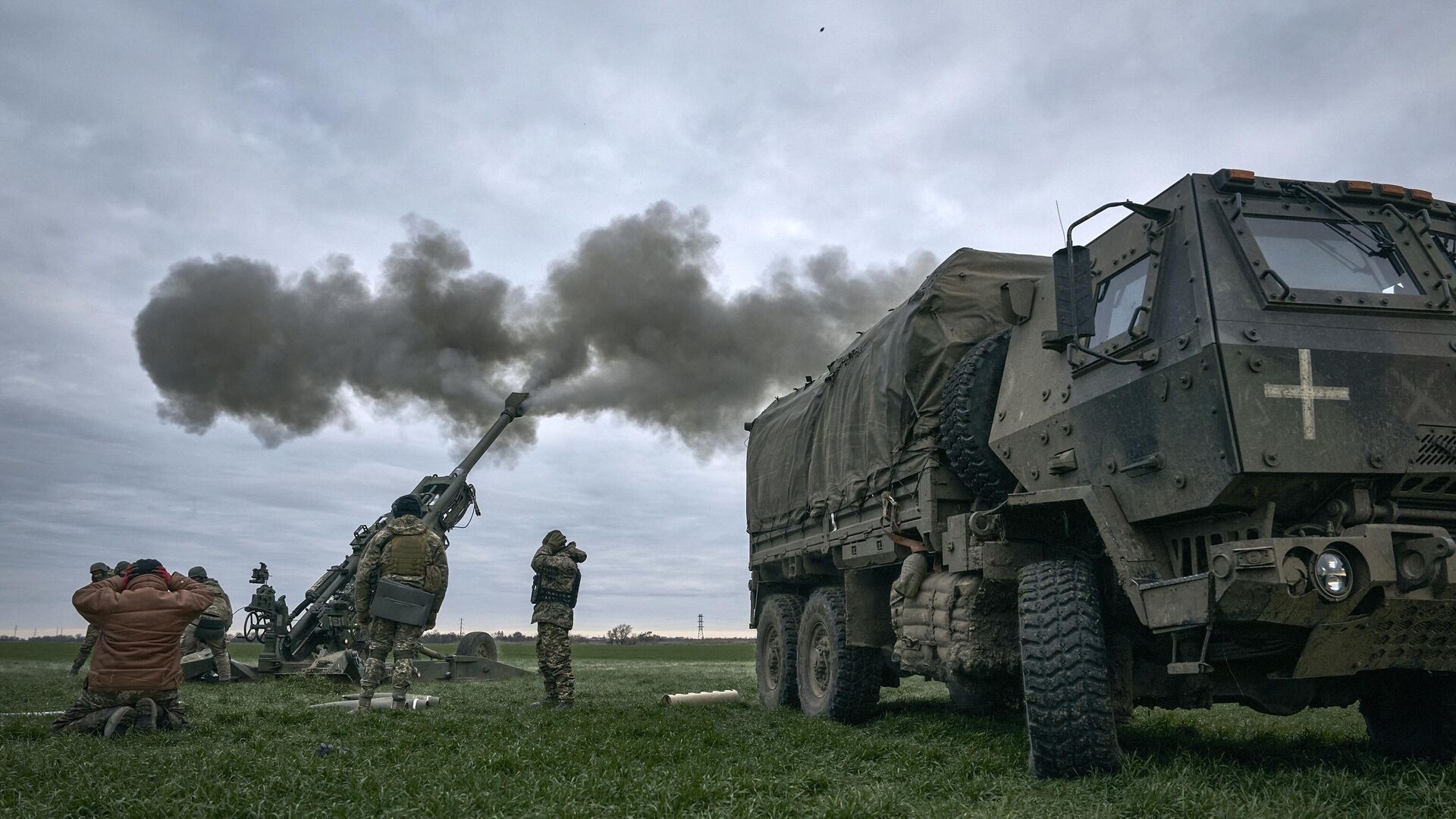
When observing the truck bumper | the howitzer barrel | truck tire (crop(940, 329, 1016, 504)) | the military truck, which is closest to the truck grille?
the military truck

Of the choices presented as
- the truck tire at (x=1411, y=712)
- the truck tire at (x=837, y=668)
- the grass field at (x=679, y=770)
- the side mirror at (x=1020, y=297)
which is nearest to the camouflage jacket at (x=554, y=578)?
the grass field at (x=679, y=770)

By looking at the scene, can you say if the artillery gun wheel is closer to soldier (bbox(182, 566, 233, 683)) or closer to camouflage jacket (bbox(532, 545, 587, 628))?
soldier (bbox(182, 566, 233, 683))

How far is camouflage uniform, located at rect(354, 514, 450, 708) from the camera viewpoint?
9734 mm

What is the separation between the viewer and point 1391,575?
14.1ft

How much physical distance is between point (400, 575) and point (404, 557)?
18 cm

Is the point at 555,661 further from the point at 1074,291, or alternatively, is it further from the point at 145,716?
the point at 1074,291

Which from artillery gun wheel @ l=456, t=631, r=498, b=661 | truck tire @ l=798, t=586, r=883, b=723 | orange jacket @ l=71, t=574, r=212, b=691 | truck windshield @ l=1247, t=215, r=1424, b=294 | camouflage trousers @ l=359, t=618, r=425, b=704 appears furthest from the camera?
artillery gun wheel @ l=456, t=631, r=498, b=661

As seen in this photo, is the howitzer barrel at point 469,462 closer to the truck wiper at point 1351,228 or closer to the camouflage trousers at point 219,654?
the camouflage trousers at point 219,654

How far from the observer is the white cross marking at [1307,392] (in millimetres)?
4707

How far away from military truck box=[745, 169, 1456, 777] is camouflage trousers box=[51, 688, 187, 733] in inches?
227

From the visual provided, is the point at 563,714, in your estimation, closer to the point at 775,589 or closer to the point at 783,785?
the point at 775,589

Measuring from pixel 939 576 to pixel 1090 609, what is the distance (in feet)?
5.11

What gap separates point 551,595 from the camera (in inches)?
427

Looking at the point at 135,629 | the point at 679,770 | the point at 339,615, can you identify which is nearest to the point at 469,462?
the point at 339,615
